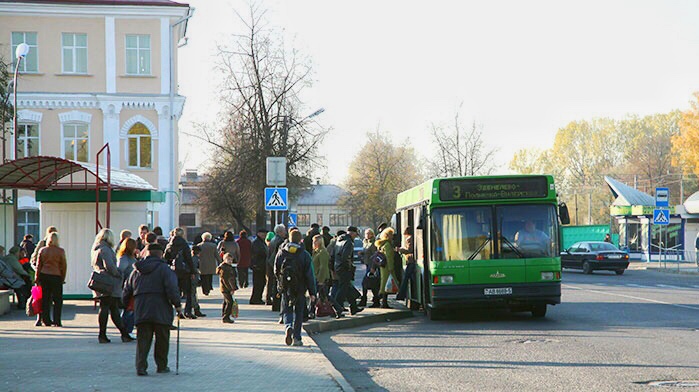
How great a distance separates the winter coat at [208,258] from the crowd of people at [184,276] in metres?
0.02

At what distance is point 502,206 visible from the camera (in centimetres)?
1936

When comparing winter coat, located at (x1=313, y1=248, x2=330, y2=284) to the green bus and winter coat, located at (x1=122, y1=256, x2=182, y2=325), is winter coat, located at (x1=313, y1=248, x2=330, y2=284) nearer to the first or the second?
the green bus

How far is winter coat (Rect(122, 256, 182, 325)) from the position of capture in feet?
38.0

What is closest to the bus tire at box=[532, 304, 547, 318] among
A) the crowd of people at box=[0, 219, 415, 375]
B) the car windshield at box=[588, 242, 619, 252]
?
the crowd of people at box=[0, 219, 415, 375]

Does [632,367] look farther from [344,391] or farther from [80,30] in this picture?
[80,30]

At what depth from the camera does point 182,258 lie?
19.3 m

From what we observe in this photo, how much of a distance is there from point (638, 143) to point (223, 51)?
6707 cm

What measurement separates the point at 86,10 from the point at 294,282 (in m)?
30.6

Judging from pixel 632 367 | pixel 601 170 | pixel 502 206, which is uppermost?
pixel 601 170

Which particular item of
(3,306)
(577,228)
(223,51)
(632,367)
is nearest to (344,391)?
(632,367)

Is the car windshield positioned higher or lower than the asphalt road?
higher

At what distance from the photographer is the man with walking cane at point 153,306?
11.6 meters

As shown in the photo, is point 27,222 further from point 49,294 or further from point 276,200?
point 49,294

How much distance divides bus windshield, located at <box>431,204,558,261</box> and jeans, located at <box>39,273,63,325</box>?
6775 mm
